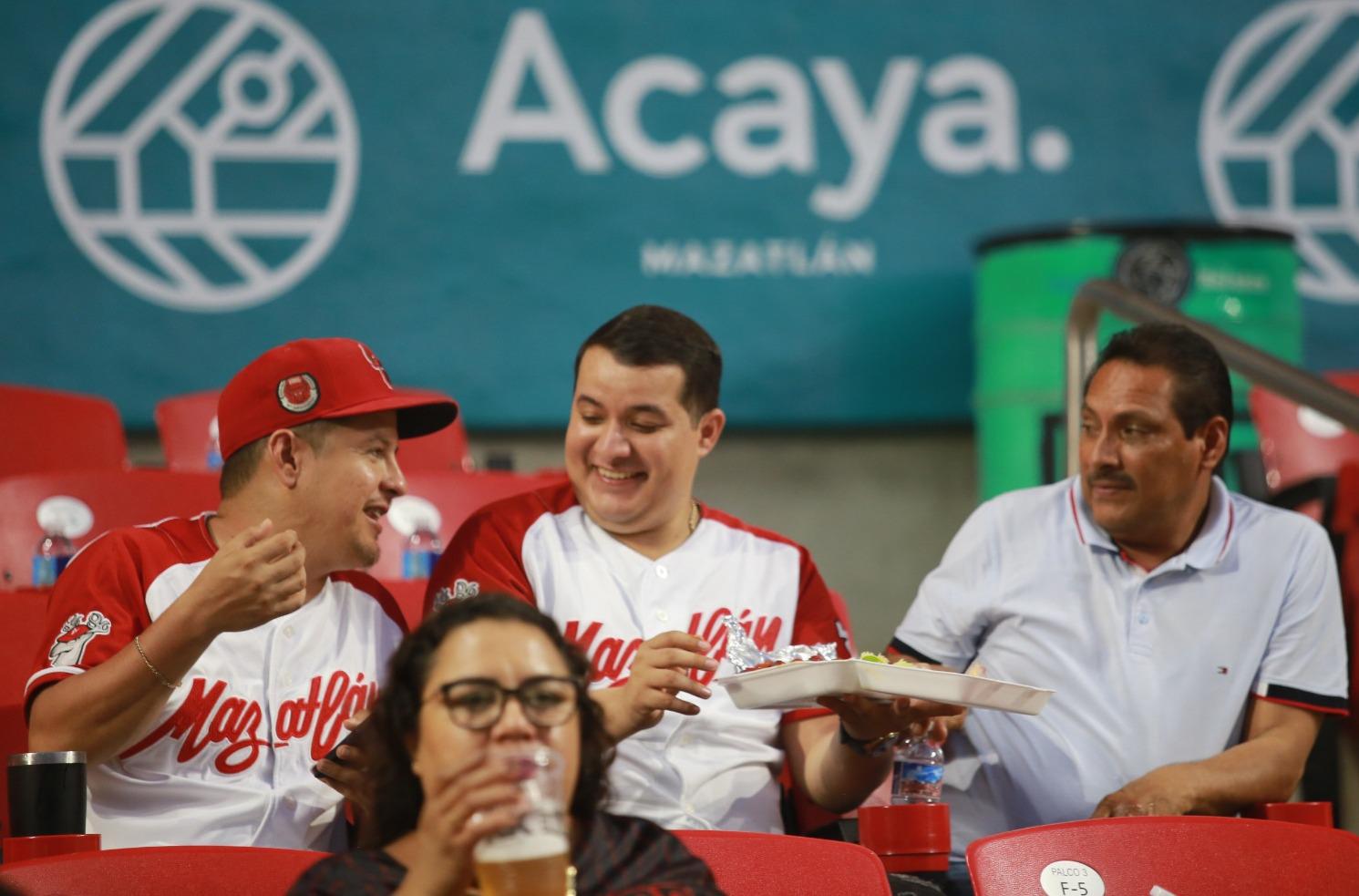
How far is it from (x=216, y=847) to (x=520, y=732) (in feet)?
1.74

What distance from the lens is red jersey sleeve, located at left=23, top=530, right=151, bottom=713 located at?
220cm

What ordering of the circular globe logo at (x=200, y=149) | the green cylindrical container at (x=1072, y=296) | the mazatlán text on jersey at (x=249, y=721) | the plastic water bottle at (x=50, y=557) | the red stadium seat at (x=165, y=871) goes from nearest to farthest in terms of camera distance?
the red stadium seat at (x=165, y=871), the mazatlán text on jersey at (x=249, y=721), the plastic water bottle at (x=50, y=557), the green cylindrical container at (x=1072, y=296), the circular globe logo at (x=200, y=149)

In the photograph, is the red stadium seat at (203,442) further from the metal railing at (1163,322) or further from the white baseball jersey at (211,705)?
the white baseball jersey at (211,705)

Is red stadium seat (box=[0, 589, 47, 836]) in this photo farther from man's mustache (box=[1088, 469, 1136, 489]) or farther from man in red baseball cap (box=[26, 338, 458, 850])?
man's mustache (box=[1088, 469, 1136, 489])

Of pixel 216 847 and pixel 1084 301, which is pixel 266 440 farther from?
pixel 1084 301

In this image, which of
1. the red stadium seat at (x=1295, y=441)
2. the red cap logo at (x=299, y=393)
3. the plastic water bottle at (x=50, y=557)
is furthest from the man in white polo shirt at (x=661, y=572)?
the red stadium seat at (x=1295, y=441)

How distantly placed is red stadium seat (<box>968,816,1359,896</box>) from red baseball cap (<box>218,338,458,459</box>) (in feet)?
3.78

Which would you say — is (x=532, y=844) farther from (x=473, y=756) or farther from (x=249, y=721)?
(x=249, y=721)

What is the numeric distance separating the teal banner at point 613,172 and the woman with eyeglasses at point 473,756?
3.50 m

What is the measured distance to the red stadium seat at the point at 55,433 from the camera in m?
3.88

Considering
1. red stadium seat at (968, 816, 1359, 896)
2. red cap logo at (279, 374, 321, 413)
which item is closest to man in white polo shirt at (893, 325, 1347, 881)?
red stadium seat at (968, 816, 1359, 896)

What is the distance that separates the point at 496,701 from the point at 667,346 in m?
1.24

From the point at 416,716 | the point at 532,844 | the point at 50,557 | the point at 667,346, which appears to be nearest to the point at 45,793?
the point at 416,716

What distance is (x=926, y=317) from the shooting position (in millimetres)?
5246
